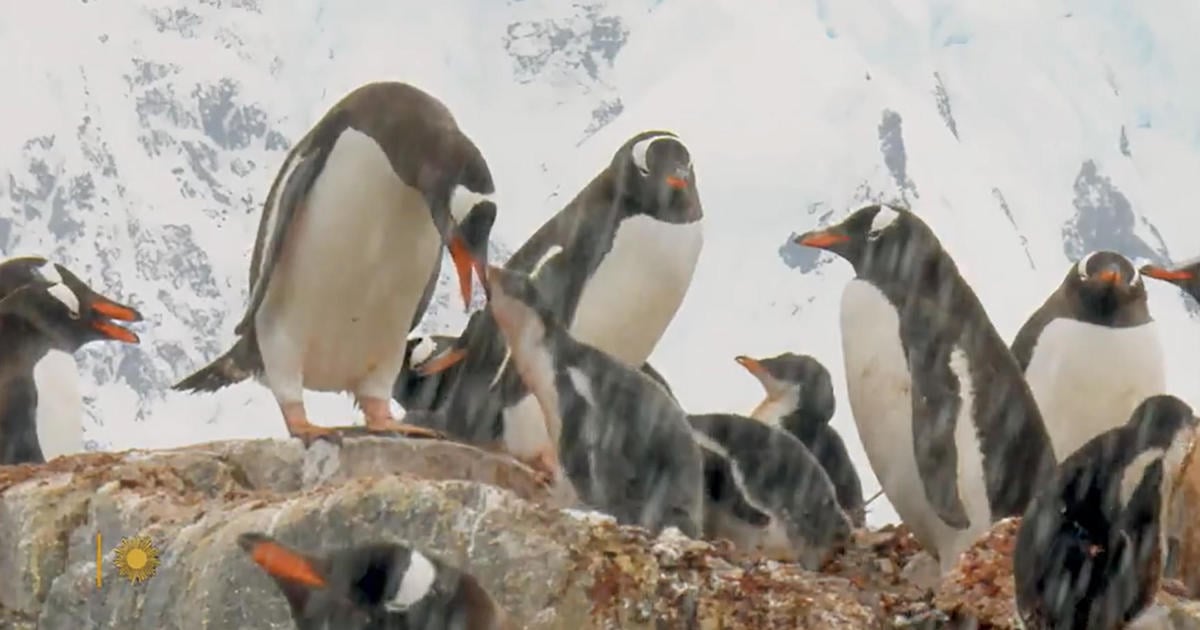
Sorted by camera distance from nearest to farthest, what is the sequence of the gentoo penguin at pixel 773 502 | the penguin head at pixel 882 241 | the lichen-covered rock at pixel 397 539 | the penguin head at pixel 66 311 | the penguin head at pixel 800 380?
1. the lichen-covered rock at pixel 397 539
2. the gentoo penguin at pixel 773 502
3. the penguin head at pixel 882 241
4. the penguin head at pixel 66 311
5. the penguin head at pixel 800 380

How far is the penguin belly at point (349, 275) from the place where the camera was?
18.6ft

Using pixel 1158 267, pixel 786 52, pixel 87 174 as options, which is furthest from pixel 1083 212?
pixel 1158 267

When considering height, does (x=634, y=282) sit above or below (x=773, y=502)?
above

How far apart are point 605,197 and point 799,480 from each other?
1.54 m

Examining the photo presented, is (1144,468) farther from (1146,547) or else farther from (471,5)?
(471,5)

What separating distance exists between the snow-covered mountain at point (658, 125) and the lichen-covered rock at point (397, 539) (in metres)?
93.9

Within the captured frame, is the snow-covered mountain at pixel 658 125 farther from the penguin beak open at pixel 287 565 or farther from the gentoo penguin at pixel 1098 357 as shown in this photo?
the penguin beak open at pixel 287 565

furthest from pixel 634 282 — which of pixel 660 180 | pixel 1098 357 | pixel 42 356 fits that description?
pixel 42 356

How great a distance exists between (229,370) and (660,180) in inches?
60.8

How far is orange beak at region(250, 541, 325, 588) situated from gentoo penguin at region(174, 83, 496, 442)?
214 centimetres

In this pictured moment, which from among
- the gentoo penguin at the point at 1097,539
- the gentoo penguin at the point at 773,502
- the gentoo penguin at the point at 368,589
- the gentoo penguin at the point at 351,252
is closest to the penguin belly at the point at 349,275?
the gentoo penguin at the point at 351,252

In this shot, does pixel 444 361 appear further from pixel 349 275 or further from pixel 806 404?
pixel 806 404

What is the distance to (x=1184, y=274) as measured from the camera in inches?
252

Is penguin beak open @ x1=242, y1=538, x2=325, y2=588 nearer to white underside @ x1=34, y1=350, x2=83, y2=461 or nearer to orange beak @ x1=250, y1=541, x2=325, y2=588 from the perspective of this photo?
orange beak @ x1=250, y1=541, x2=325, y2=588
